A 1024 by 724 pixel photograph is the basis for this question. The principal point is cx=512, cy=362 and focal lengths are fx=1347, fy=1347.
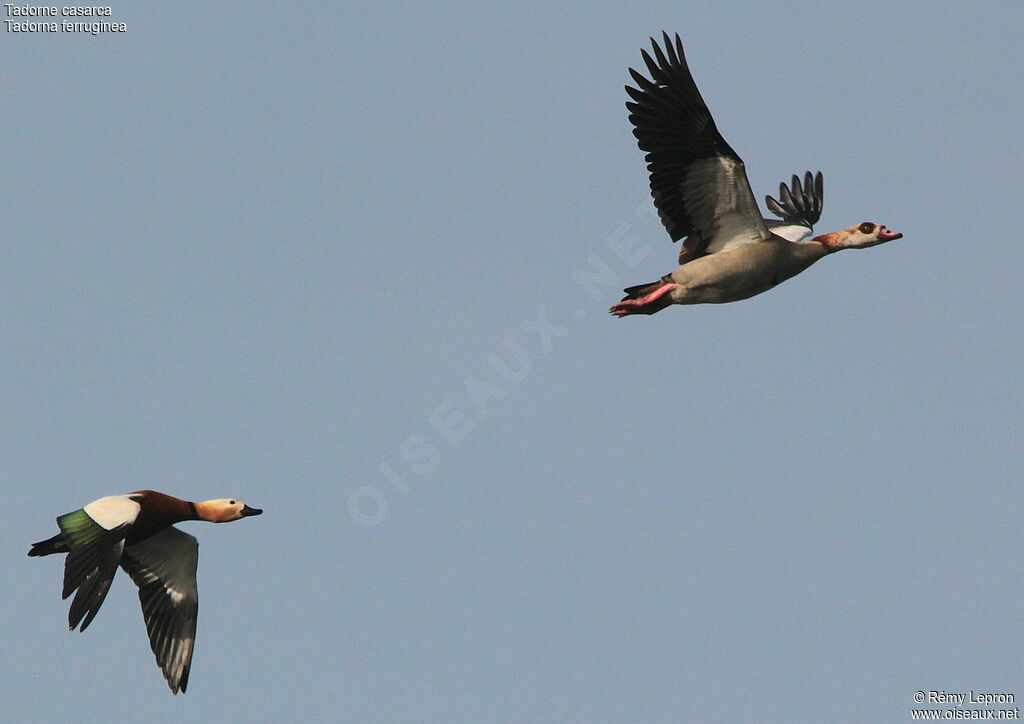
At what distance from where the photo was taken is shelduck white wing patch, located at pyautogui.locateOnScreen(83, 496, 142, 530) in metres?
10.9

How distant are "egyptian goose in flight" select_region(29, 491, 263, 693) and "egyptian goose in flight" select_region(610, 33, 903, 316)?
4.36m

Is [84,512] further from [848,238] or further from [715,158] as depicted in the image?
[848,238]

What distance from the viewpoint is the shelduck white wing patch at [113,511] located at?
1091 centimetres

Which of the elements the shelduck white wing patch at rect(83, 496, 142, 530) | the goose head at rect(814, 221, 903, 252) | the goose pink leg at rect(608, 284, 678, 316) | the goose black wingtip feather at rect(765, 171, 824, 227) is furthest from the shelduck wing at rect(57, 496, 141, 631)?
the goose black wingtip feather at rect(765, 171, 824, 227)

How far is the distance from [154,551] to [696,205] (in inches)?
232

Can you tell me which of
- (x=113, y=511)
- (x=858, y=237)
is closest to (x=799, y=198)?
(x=858, y=237)

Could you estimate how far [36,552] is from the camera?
11555 mm

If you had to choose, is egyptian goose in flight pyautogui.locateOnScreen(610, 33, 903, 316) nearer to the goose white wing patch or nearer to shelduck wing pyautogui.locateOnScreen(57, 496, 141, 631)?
the goose white wing patch

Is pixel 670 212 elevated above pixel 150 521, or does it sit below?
above

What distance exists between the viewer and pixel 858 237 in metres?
12.9

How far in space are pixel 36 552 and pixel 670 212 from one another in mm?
6316

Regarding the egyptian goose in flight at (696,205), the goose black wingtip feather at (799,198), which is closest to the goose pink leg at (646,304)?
the egyptian goose in flight at (696,205)

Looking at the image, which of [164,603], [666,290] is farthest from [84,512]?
[666,290]

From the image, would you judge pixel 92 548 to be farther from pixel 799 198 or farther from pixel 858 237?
pixel 799 198
